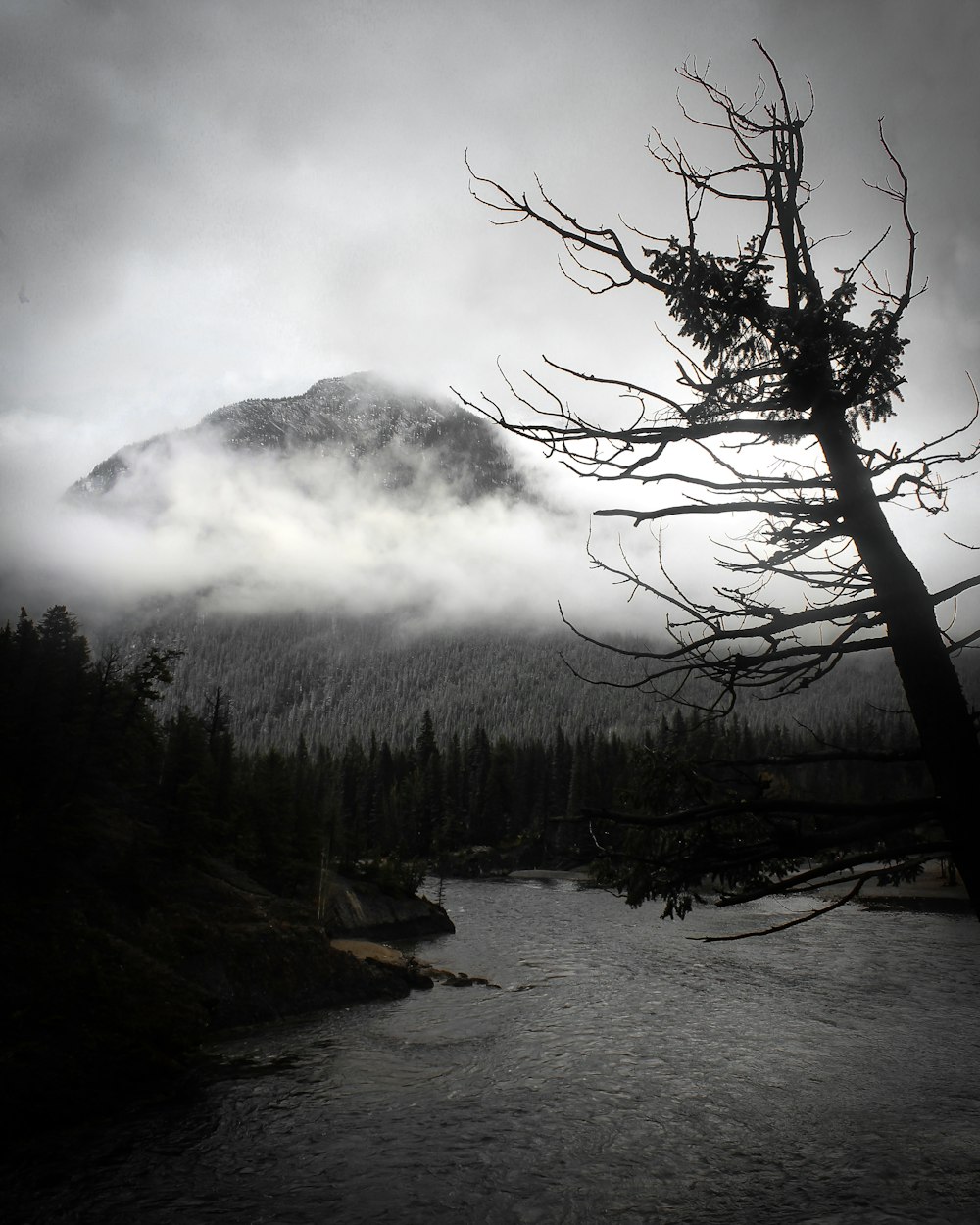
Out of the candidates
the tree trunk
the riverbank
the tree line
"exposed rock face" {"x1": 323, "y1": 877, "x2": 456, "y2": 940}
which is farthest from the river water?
the tree trunk

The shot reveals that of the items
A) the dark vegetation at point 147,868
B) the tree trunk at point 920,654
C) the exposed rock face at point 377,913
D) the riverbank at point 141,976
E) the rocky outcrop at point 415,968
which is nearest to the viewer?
the tree trunk at point 920,654

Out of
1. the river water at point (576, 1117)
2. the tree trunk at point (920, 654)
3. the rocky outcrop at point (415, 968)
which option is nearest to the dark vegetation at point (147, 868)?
the tree trunk at point (920, 654)

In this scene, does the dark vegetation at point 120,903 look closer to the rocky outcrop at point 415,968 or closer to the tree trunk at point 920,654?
the rocky outcrop at point 415,968

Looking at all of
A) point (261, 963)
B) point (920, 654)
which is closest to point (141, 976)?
point (261, 963)

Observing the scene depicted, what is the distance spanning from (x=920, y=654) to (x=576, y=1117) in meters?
16.6

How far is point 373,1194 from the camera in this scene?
12617mm

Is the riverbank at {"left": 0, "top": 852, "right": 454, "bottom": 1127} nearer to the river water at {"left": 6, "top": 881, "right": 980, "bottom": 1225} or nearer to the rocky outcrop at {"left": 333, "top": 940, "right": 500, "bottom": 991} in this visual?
the rocky outcrop at {"left": 333, "top": 940, "right": 500, "bottom": 991}

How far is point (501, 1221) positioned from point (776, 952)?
27106 mm

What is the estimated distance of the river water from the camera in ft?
41.0

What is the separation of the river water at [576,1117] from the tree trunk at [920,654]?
12547 millimetres

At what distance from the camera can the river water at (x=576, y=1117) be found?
12492mm

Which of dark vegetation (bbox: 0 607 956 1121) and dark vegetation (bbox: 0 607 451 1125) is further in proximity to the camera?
dark vegetation (bbox: 0 607 451 1125)

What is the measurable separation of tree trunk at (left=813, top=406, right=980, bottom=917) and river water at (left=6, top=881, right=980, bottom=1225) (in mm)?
12547

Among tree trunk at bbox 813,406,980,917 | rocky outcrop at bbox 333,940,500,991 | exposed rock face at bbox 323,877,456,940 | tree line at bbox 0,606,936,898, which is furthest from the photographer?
exposed rock face at bbox 323,877,456,940
